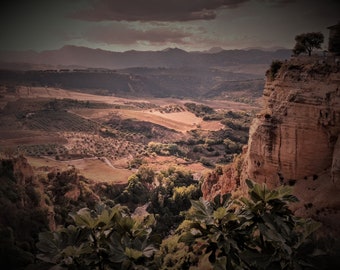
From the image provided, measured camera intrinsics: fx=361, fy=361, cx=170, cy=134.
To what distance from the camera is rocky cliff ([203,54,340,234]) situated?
23156 millimetres

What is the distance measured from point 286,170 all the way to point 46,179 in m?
32.9

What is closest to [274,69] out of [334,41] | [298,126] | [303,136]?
[334,41]

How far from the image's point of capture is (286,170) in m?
26.1

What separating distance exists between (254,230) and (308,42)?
2359 cm

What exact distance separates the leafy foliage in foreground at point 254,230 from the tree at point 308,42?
22487 millimetres

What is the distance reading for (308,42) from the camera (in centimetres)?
2922

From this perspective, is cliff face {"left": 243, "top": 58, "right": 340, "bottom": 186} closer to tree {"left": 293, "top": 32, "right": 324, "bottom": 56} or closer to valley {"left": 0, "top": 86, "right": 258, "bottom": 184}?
tree {"left": 293, "top": 32, "right": 324, "bottom": 56}

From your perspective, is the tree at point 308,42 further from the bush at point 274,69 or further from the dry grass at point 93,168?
the dry grass at point 93,168

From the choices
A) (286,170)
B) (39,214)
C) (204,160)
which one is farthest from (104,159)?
(286,170)

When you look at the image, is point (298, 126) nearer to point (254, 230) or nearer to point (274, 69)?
point (274, 69)

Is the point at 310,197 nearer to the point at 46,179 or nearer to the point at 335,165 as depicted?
the point at 335,165

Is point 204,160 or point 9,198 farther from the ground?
point 9,198

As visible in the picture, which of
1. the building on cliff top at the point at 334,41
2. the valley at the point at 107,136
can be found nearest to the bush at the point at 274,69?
the building on cliff top at the point at 334,41

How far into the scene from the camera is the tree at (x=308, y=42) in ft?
94.1
